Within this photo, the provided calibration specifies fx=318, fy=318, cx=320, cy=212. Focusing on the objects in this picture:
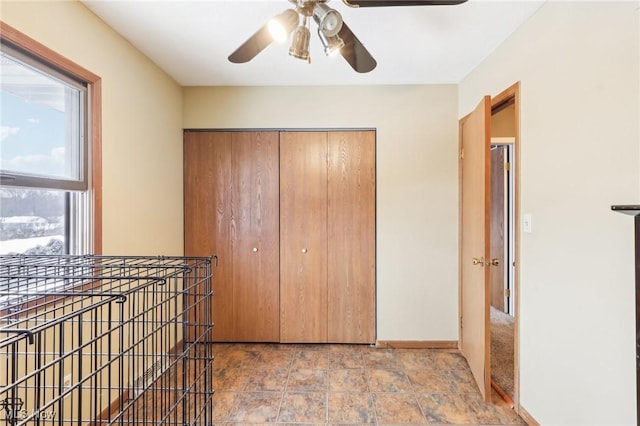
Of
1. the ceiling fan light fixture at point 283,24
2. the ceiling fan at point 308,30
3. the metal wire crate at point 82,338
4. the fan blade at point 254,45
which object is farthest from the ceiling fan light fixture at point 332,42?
the metal wire crate at point 82,338

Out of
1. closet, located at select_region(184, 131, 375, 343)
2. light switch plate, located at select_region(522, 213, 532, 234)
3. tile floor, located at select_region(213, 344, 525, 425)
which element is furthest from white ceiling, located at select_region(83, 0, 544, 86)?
tile floor, located at select_region(213, 344, 525, 425)

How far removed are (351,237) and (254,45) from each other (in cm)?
176

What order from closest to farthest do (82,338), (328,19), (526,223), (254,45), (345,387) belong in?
1. (82,338)
2. (328,19)
3. (254,45)
4. (526,223)
5. (345,387)

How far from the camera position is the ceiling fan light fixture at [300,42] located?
4.80 ft

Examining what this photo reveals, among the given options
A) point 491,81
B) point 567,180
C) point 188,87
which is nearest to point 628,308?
point 567,180

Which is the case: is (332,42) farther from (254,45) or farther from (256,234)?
(256,234)

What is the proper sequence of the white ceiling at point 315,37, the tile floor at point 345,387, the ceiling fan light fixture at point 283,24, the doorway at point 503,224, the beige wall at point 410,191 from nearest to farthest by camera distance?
1. the ceiling fan light fixture at point 283,24
2. the white ceiling at point 315,37
3. the tile floor at point 345,387
4. the beige wall at point 410,191
5. the doorway at point 503,224

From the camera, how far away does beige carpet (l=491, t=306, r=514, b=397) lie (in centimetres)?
235

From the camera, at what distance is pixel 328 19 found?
1.36 meters

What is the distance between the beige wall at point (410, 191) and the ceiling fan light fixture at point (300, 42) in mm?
1362

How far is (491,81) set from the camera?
2.28m

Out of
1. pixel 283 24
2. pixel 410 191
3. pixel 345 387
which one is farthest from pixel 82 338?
pixel 410 191

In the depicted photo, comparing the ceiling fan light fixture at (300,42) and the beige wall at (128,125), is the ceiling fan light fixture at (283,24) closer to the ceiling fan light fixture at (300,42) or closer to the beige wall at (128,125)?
the ceiling fan light fixture at (300,42)

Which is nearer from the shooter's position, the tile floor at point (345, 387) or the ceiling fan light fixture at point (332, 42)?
the ceiling fan light fixture at point (332, 42)
